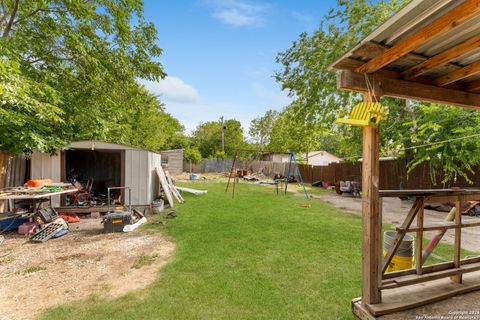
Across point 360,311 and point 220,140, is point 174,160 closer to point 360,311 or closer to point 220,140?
point 220,140

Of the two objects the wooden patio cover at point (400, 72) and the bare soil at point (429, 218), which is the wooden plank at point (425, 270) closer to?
the wooden patio cover at point (400, 72)

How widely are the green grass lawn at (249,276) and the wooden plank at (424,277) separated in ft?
1.76

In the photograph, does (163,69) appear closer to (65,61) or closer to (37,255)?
(65,61)

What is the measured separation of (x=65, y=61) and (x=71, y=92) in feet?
3.03

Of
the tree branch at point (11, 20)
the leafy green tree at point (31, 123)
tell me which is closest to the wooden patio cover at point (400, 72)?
the leafy green tree at point (31, 123)

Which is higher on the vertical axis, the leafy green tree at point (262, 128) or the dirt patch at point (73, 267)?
the leafy green tree at point (262, 128)

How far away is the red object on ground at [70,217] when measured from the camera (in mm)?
6281

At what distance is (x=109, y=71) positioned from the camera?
7.82 m

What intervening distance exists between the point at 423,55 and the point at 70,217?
25.9 feet

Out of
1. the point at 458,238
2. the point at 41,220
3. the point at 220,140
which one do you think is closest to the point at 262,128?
the point at 220,140

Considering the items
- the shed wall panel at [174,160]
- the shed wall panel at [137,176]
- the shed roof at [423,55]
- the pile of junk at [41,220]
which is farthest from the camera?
the shed wall panel at [174,160]

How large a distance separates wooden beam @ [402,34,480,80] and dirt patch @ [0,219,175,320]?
387cm

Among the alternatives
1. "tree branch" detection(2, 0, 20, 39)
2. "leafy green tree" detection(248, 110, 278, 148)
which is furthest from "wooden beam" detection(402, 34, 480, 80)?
"leafy green tree" detection(248, 110, 278, 148)

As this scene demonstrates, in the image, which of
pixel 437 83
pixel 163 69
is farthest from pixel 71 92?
pixel 437 83
